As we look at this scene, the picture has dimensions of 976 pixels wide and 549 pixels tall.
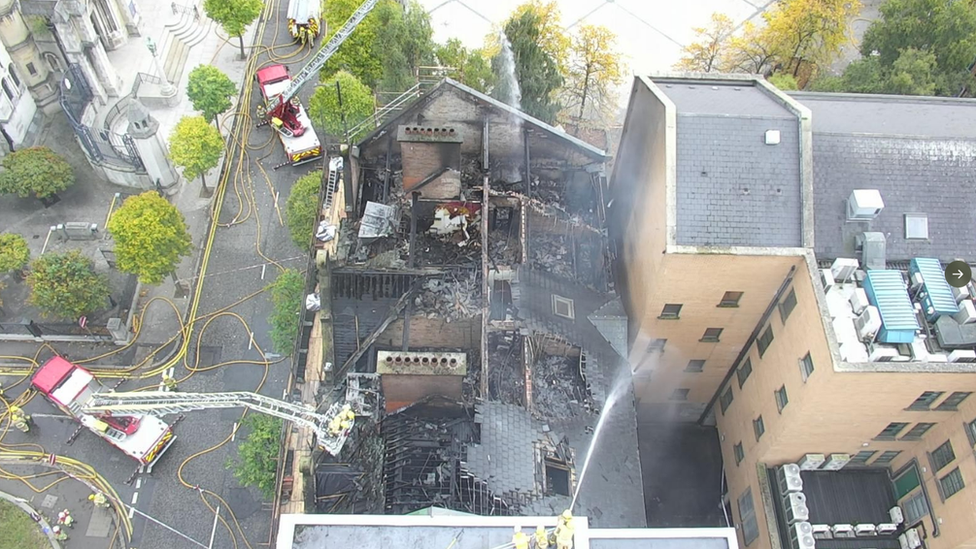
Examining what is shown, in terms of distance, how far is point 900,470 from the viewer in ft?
122

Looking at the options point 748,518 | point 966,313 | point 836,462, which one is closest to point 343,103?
point 748,518

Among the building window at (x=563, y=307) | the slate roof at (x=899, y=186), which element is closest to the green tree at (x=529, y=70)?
the building window at (x=563, y=307)

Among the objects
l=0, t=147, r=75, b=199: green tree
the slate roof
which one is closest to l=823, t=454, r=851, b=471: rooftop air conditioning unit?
the slate roof

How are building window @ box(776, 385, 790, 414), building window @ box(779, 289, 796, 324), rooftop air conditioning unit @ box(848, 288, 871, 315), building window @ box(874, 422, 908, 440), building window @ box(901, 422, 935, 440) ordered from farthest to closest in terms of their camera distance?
building window @ box(776, 385, 790, 414)
building window @ box(874, 422, 908, 440)
building window @ box(901, 422, 935, 440)
building window @ box(779, 289, 796, 324)
rooftop air conditioning unit @ box(848, 288, 871, 315)

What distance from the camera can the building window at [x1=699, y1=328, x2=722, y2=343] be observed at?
38.3 m

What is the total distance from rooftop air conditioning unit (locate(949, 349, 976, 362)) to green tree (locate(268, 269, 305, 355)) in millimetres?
34119

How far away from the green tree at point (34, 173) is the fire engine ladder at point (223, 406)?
823 inches

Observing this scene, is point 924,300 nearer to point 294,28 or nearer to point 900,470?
point 900,470

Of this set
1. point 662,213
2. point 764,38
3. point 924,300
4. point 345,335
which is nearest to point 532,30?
point 764,38

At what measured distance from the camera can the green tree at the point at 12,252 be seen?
49344 millimetres

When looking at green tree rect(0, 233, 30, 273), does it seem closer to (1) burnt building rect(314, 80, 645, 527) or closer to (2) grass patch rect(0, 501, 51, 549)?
(2) grass patch rect(0, 501, 51, 549)

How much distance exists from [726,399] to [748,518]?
6.65 metres

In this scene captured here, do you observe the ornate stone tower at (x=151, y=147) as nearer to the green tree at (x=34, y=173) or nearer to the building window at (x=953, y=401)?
the green tree at (x=34, y=173)

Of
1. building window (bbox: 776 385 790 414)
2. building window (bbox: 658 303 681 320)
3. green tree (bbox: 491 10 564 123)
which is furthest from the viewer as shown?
green tree (bbox: 491 10 564 123)
